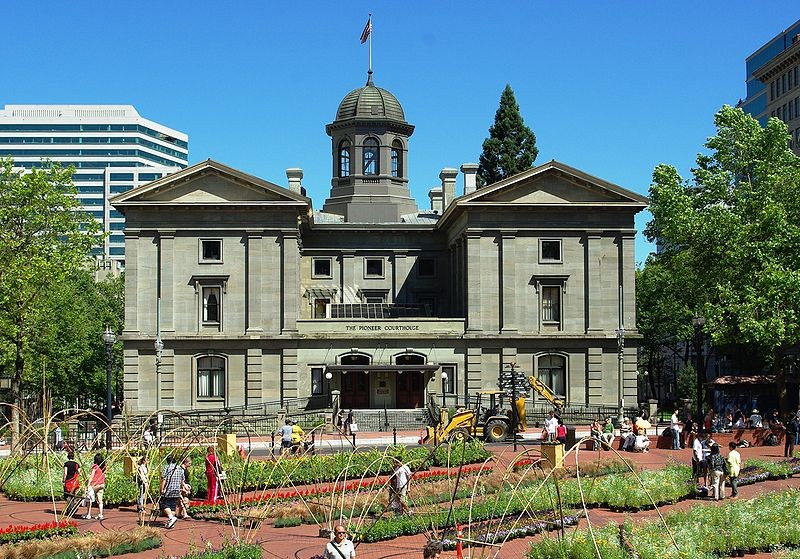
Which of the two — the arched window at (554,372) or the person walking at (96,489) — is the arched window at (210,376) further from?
the person walking at (96,489)

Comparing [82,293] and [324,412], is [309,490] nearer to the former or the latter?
[324,412]

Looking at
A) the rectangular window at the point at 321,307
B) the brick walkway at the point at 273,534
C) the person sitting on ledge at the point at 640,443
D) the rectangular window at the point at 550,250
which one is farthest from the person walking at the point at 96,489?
the rectangular window at the point at 321,307

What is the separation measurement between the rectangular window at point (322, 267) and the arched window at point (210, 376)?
1208 centimetres

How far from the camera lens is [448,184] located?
3162 inches

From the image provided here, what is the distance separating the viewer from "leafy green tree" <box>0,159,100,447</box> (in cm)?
5475

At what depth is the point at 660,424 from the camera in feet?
206

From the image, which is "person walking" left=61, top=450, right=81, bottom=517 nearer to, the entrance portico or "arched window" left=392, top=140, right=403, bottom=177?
the entrance portico

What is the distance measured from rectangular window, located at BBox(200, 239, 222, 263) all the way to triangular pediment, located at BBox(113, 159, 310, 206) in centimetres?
248

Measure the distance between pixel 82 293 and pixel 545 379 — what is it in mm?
46187

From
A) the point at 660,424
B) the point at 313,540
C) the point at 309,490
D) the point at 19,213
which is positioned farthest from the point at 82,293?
the point at 313,540

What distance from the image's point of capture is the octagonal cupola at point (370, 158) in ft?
250

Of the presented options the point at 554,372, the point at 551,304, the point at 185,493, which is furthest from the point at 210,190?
the point at 185,493

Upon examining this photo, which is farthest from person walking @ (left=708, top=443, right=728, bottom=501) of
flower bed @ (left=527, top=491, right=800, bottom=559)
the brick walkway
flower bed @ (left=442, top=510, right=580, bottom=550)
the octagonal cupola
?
the octagonal cupola

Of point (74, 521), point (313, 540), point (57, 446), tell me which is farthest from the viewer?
point (57, 446)
